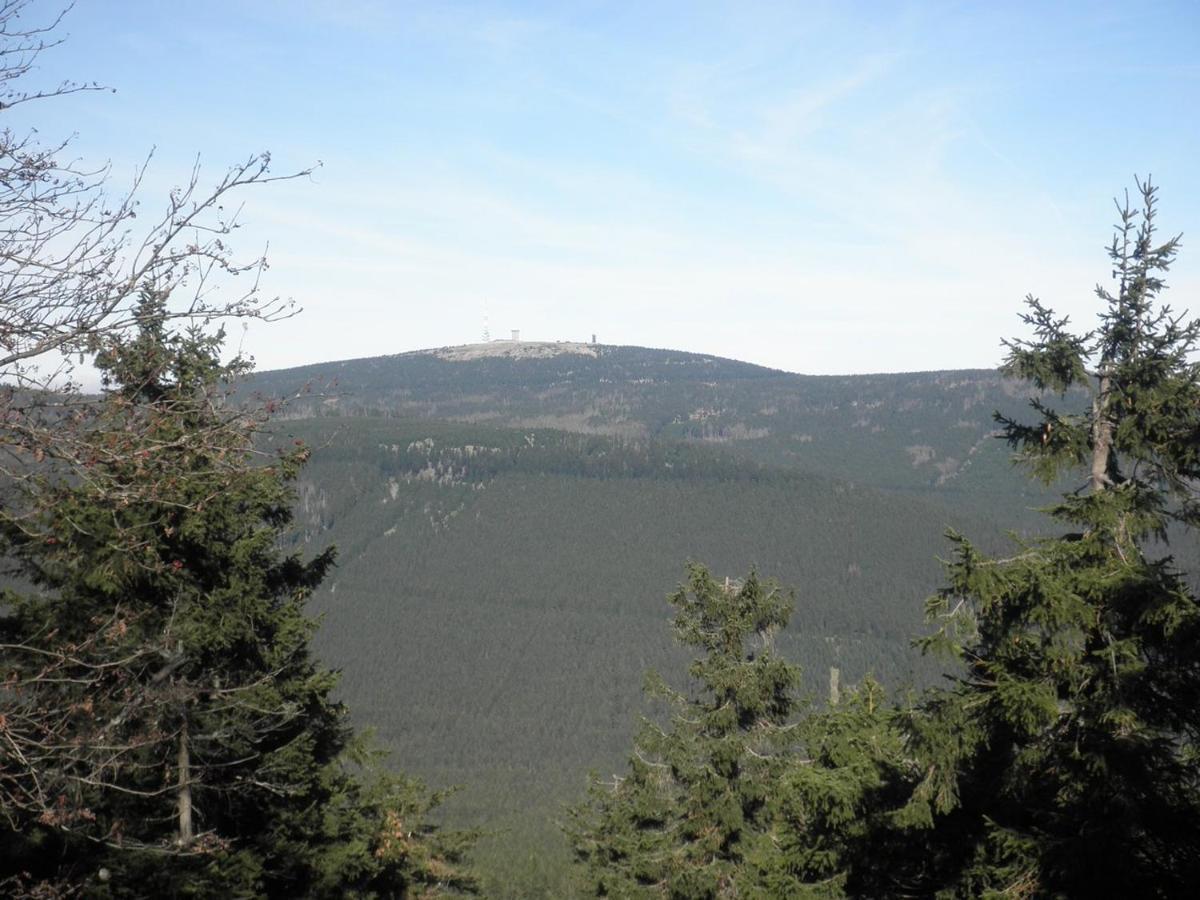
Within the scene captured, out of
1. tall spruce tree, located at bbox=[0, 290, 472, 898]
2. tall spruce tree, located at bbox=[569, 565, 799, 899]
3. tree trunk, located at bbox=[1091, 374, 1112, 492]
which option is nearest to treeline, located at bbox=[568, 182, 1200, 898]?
tree trunk, located at bbox=[1091, 374, 1112, 492]

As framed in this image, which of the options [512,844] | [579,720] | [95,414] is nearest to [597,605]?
[579,720]

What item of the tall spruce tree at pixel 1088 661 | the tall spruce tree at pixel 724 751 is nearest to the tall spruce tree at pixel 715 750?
the tall spruce tree at pixel 724 751

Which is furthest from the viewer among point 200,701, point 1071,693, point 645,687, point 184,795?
point 645,687

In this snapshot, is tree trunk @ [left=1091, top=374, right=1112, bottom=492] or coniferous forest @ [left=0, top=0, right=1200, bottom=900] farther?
tree trunk @ [left=1091, top=374, right=1112, bottom=492]

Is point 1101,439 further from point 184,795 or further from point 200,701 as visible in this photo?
point 184,795

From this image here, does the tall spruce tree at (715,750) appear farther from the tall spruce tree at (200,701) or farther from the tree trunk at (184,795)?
the tree trunk at (184,795)

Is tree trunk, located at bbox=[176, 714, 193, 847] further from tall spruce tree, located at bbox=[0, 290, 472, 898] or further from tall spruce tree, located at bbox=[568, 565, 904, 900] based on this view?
tall spruce tree, located at bbox=[568, 565, 904, 900]

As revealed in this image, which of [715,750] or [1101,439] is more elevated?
[1101,439]

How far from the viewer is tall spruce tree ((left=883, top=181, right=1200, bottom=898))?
8320 mm

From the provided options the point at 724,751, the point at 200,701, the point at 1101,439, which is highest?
the point at 1101,439

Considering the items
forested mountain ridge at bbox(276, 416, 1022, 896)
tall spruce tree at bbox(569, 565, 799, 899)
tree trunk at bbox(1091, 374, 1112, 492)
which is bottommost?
forested mountain ridge at bbox(276, 416, 1022, 896)

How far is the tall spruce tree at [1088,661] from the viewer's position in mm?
8320

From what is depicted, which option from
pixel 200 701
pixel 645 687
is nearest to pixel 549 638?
pixel 645 687

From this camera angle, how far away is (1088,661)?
29.3ft
